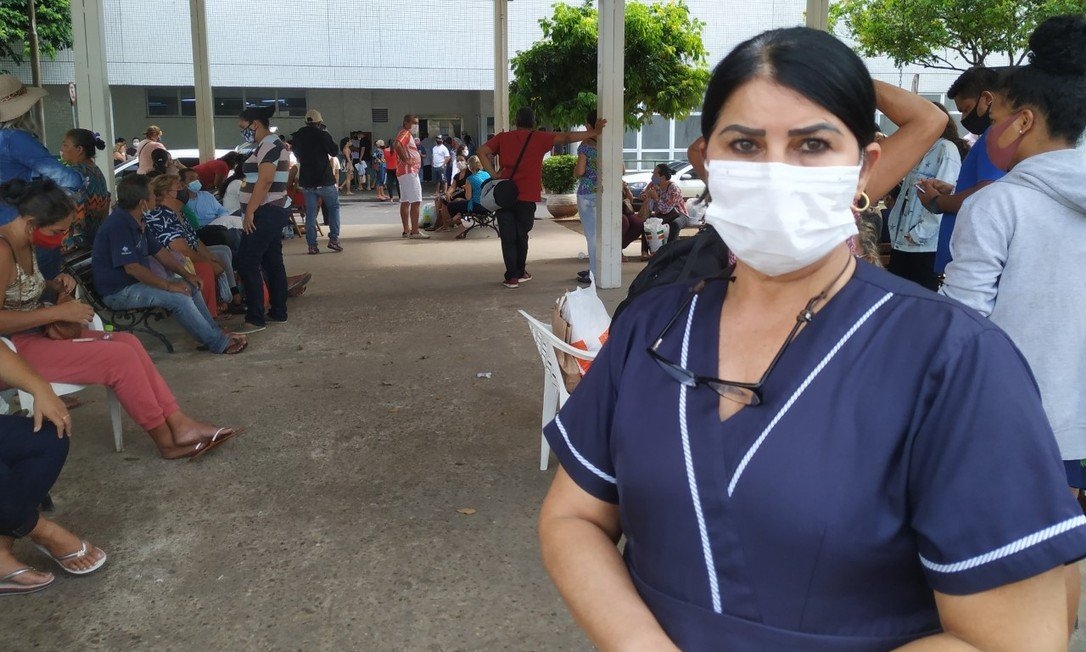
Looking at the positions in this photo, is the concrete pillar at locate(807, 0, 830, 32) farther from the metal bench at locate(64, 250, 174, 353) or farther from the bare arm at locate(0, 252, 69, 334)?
the bare arm at locate(0, 252, 69, 334)

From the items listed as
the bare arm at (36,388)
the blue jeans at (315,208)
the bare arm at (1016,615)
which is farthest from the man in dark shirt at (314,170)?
the bare arm at (1016,615)

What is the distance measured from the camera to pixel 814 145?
1.35 meters

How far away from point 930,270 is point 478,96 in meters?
26.3

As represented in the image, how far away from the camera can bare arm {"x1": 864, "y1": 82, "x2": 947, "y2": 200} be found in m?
2.35

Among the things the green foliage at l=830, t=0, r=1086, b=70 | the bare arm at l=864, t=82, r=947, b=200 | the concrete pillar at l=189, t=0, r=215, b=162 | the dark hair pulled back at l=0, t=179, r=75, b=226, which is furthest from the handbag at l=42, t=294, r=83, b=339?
the green foliage at l=830, t=0, r=1086, b=70

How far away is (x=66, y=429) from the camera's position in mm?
3586

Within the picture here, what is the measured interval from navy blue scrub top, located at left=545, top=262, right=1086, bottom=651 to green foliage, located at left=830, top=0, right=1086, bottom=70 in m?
20.3

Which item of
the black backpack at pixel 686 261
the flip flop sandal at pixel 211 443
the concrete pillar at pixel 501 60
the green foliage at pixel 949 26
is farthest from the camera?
the green foliage at pixel 949 26

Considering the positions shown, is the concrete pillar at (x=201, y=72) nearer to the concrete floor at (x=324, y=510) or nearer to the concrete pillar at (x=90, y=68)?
the concrete pillar at (x=90, y=68)

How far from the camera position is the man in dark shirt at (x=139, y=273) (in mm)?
6254

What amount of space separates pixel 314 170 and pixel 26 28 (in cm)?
1707

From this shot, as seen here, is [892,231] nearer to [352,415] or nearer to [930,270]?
[930,270]

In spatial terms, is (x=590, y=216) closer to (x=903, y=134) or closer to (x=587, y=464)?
(x=903, y=134)

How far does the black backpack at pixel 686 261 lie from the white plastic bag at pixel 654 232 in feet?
29.3
